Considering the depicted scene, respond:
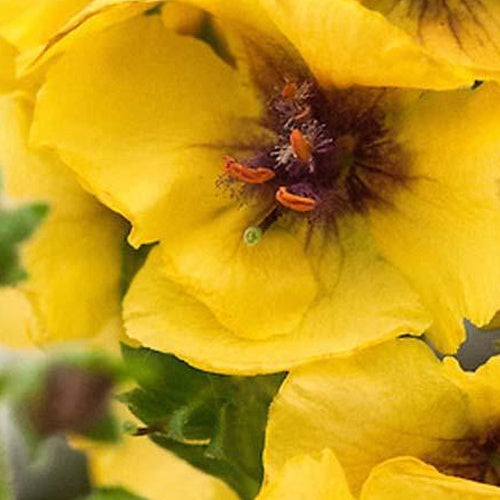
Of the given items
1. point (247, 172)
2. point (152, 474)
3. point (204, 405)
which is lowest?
point (152, 474)

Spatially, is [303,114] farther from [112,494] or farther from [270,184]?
[112,494]

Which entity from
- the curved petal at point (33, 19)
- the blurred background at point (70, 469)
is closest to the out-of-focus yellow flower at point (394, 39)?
the curved petal at point (33, 19)

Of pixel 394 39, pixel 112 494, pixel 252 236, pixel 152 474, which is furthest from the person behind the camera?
pixel 152 474

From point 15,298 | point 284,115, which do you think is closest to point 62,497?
point 15,298

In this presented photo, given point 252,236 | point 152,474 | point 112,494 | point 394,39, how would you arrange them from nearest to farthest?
point 112,494 → point 394,39 → point 252,236 → point 152,474

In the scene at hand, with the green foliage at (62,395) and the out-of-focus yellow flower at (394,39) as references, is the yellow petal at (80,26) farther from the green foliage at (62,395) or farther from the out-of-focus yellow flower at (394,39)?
the green foliage at (62,395)

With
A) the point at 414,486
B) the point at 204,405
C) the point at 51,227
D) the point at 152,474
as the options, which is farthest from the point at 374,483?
the point at 152,474
